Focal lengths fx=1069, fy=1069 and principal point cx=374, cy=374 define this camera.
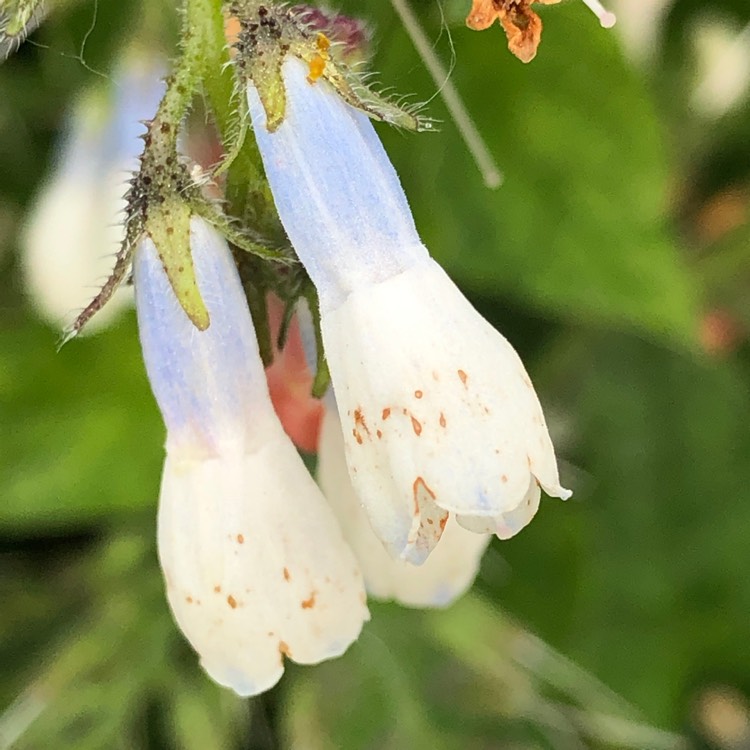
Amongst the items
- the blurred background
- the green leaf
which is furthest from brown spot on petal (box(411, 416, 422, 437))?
the green leaf

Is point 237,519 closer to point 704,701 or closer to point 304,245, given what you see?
point 304,245

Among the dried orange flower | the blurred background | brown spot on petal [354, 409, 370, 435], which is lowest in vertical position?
the blurred background

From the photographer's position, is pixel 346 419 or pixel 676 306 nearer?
pixel 346 419

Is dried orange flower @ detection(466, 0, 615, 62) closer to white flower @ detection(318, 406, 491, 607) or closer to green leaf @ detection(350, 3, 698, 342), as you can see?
white flower @ detection(318, 406, 491, 607)

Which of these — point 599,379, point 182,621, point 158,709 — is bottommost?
point 158,709

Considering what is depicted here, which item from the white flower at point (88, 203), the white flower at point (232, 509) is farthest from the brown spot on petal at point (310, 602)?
the white flower at point (88, 203)

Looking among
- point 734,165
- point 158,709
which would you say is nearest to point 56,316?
point 158,709

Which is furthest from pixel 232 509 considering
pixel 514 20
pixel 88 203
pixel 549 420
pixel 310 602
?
pixel 549 420

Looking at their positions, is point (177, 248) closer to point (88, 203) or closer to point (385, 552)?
point (385, 552)
